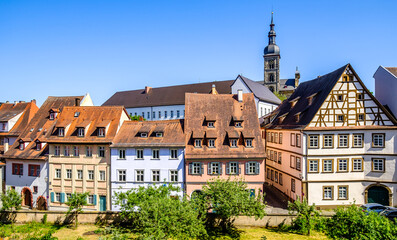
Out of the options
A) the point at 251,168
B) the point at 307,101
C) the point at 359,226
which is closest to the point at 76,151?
the point at 251,168

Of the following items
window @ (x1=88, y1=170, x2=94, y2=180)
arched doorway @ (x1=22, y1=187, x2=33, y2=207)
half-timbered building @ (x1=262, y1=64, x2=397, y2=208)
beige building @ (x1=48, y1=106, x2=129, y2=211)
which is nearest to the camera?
half-timbered building @ (x1=262, y1=64, x2=397, y2=208)

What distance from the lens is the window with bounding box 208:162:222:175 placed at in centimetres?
3170

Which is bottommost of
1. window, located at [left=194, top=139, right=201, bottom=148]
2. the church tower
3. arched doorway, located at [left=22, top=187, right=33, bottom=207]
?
arched doorway, located at [left=22, top=187, right=33, bottom=207]

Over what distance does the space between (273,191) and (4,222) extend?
33.9 meters

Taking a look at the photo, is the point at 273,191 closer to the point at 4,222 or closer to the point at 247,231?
the point at 247,231

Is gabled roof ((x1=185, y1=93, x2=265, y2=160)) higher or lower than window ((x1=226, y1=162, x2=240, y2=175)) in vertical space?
higher

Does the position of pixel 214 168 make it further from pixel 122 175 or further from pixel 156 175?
pixel 122 175

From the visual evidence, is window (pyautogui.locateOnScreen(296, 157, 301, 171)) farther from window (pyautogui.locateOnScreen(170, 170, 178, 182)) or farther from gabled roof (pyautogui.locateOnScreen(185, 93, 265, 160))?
window (pyautogui.locateOnScreen(170, 170, 178, 182))

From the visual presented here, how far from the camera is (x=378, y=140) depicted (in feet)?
102

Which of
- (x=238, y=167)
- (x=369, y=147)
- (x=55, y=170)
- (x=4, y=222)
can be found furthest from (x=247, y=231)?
(x=4, y=222)

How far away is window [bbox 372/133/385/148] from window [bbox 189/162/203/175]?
20.4 meters

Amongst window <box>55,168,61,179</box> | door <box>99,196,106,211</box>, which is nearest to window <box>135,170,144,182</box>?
door <box>99,196,106,211</box>

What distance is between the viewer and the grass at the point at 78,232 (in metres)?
25.0

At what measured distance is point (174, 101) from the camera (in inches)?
2761
